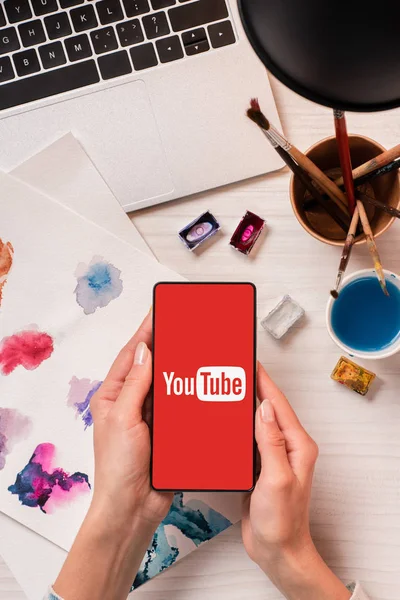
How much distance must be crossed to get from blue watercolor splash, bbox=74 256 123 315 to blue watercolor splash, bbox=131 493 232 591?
0.22 metres

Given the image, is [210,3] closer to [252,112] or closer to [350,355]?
[252,112]

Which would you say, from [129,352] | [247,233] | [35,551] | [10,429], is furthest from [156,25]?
[35,551]

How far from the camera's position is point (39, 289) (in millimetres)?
631

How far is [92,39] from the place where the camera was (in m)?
0.60

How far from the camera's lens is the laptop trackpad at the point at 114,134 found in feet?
2.00

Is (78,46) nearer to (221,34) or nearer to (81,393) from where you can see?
(221,34)

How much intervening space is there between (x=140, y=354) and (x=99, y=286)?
4.9 inches

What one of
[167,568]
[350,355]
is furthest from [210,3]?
[167,568]

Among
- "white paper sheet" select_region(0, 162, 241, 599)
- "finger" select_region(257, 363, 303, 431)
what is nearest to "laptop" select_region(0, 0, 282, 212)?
"finger" select_region(257, 363, 303, 431)

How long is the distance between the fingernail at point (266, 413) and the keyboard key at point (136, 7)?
1.32 ft

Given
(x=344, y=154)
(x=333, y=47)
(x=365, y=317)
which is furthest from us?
(x=365, y=317)

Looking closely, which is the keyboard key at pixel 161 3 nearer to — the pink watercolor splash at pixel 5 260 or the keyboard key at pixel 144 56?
the keyboard key at pixel 144 56

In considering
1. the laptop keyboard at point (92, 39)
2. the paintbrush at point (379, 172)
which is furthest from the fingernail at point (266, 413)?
the laptop keyboard at point (92, 39)

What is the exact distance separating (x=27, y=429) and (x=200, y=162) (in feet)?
1.09
